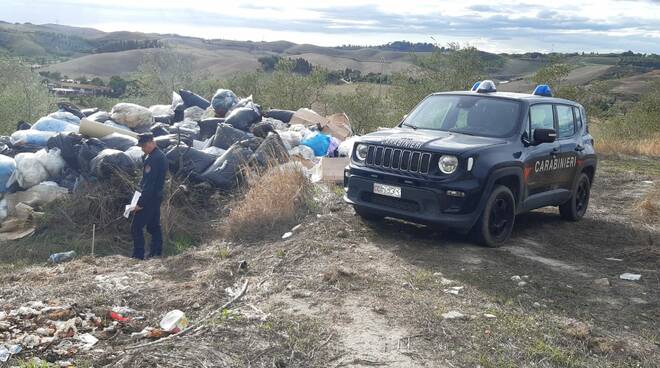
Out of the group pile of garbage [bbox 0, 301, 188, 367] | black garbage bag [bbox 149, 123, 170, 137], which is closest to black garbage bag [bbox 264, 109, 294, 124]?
black garbage bag [bbox 149, 123, 170, 137]

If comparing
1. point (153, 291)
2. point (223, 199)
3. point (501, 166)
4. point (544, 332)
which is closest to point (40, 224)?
point (223, 199)

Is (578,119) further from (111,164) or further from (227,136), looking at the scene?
(111,164)

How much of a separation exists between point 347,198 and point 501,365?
3.51 metres

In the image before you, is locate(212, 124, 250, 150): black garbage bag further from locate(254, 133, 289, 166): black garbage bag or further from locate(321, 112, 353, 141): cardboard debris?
locate(321, 112, 353, 141): cardboard debris

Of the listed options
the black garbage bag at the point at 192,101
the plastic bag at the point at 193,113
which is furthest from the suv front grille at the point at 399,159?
the black garbage bag at the point at 192,101

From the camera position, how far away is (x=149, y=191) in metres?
7.95

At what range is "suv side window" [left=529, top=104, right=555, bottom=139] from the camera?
25.5ft

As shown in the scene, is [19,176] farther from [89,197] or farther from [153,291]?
[153,291]

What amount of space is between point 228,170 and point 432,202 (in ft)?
13.1

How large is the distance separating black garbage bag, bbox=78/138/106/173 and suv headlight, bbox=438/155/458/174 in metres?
5.62

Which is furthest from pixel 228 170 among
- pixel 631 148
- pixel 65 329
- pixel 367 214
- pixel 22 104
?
pixel 631 148

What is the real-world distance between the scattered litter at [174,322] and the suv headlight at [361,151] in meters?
3.19

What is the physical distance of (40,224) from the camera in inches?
369

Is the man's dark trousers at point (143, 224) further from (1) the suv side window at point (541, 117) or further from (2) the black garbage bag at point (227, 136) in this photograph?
(1) the suv side window at point (541, 117)
